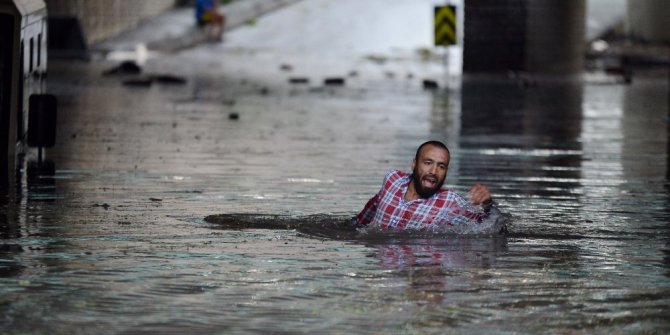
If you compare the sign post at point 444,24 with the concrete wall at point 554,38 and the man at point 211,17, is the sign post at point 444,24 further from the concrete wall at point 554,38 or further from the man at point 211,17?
the man at point 211,17

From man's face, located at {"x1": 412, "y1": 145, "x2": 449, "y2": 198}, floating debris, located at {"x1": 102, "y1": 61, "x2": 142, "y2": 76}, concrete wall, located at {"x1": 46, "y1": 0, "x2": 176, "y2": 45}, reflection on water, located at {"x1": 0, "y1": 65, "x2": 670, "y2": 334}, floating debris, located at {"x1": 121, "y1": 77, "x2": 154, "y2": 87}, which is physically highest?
concrete wall, located at {"x1": 46, "y1": 0, "x2": 176, "y2": 45}

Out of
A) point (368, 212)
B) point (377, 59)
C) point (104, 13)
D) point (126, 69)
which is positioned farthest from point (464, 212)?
point (104, 13)

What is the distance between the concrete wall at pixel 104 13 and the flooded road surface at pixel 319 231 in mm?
23756

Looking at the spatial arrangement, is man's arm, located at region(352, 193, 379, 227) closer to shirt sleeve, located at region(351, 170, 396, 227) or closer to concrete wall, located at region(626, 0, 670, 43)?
shirt sleeve, located at region(351, 170, 396, 227)

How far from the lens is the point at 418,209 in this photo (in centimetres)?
1148

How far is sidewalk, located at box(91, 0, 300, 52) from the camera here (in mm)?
54500

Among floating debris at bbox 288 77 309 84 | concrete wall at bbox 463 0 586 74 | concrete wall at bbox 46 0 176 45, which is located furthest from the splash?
concrete wall at bbox 46 0 176 45

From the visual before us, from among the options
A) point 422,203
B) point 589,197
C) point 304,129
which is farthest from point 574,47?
point 422,203

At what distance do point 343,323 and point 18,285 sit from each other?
1922mm

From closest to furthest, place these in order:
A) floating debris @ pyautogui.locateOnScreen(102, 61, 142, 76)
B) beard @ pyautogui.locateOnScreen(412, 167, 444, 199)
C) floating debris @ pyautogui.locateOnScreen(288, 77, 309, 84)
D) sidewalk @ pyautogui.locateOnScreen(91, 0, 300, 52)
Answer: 1. beard @ pyautogui.locateOnScreen(412, 167, 444, 199)
2. floating debris @ pyautogui.locateOnScreen(288, 77, 309, 84)
3. floating debris @ pyautogui.locateOnScreen(102, 61, 142, 76)
4. sidewalk @ pyautogui.locateOnScreen(91, 0, 300, 52)

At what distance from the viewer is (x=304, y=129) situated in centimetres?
2298

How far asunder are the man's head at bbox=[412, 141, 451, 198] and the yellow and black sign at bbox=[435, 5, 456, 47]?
2697 centimetres

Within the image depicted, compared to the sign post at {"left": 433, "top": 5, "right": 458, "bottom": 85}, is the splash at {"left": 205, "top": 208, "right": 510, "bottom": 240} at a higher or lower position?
lower

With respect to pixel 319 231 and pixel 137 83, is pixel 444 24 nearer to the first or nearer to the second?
pixel 137 83
